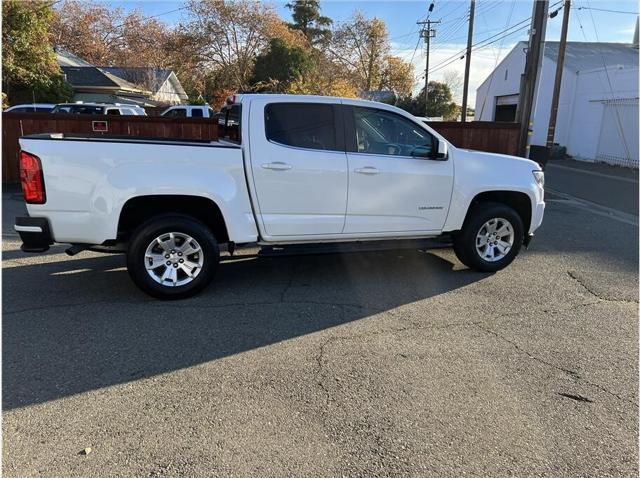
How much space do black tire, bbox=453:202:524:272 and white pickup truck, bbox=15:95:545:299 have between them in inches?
0.6

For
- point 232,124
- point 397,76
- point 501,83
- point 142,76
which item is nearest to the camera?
point 232,124

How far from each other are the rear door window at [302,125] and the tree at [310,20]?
174ft

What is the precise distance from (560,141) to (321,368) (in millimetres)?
28382

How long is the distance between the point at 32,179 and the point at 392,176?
3.52 m

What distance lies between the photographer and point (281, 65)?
34219 mm

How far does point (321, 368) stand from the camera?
3.66m

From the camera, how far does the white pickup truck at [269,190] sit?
14.7ft

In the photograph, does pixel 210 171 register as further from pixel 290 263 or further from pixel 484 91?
pixel 484 91

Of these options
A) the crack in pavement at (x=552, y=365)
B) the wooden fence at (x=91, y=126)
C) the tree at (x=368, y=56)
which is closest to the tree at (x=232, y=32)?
the tree at (x=368, y=56)

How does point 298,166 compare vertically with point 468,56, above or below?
below

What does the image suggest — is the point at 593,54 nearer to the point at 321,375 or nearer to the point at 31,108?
the point at 31,108

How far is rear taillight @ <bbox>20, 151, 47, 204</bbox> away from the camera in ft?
14.2

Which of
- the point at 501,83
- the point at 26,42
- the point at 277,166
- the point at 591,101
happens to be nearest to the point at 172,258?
the point at 277,166

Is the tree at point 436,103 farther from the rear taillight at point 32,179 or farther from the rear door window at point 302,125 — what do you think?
the rear taillight at point 32,179
